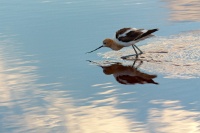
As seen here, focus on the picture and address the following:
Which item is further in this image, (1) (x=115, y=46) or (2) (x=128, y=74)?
(1) (x=115, y=46)

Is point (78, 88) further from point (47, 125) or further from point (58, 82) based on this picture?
point (47, 125)

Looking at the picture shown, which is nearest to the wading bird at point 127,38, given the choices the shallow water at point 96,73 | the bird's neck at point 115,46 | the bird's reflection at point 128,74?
the bird's neck at point 115,46

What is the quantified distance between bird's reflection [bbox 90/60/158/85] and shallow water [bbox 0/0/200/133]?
16 millimetres

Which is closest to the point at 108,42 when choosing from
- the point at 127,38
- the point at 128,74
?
the point at 127,38

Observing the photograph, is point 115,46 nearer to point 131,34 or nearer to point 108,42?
point 108,42

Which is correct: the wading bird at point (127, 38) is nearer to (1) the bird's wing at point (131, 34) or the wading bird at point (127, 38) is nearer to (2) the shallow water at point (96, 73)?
(1) the bird's wing at point (131, 34)

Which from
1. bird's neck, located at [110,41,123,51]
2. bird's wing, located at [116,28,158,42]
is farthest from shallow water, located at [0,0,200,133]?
bird's wing, located at [116,28,158,42]

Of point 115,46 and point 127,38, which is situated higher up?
point 127,38

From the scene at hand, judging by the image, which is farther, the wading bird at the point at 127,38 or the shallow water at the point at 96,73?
the wading bird at the point at 127,38

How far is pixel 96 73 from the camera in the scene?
10062 mm

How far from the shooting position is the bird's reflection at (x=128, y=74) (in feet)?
31.0

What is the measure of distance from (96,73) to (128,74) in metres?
0.51

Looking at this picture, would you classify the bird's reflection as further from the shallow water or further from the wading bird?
the wading bird

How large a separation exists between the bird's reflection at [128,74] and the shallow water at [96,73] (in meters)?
0.02
